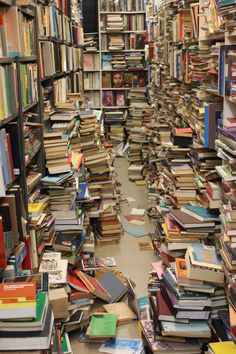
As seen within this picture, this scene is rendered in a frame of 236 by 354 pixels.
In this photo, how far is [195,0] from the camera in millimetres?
4055

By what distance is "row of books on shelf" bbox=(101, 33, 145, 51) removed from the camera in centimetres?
885

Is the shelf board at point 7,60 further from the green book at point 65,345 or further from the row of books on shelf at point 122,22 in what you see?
the row of books on shelf at point 122,22

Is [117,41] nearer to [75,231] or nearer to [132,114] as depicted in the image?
[132,114]

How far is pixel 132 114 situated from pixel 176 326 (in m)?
5.71

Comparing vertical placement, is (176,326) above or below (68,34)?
below

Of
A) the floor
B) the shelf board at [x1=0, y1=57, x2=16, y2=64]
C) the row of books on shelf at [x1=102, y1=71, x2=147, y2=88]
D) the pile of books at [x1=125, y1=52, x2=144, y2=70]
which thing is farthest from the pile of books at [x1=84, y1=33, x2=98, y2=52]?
the shelf board at [x1=0, y1=57, x2=16, y2=64]

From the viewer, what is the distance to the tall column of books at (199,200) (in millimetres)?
2605

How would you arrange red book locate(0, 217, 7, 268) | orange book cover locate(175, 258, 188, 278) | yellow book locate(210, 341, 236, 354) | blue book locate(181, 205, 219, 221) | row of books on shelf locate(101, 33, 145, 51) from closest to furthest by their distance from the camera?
red book locate(0, 217, 7, 268) < yellow book locate(210, 341, 236, 354) < orange book cover locate(175, 258, 188, 278) < blue book locate(181, 205, 219, 221) < row of books on shelf locate(101, 33, 145, 51)

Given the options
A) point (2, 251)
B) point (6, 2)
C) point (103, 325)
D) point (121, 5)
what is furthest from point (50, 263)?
point (121, 5)

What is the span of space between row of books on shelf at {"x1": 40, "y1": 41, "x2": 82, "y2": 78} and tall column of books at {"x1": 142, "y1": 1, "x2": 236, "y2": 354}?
1.18 m

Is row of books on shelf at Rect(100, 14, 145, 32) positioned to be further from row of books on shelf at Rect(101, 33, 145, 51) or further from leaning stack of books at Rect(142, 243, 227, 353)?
leaning stack of books at Rect(142, 243, 227, 353)

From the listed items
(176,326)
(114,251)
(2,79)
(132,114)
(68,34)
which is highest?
(68,34)

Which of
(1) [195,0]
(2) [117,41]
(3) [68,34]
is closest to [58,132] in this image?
(1) [195,0]

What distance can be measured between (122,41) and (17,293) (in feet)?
25.2
